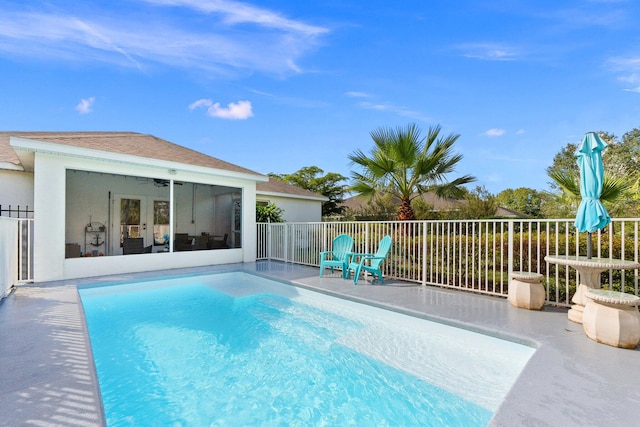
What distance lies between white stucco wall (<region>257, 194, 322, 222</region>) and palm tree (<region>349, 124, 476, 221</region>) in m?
6.13

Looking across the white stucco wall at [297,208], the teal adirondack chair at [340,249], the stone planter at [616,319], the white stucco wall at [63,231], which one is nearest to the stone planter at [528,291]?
the stone planter at [616,319]

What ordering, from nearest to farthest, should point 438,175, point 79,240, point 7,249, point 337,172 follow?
point 7,249 < point 438,175 < point 79,240 < point 337,172

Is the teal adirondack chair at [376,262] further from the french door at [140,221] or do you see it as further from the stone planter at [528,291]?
the french door at [140,221]

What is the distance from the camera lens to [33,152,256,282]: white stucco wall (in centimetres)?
679

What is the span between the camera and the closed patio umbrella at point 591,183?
394 centimetres

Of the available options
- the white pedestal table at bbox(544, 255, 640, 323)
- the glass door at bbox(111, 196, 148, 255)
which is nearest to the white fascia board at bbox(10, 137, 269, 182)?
the glass door at bbox(111, 196, 148, 255)

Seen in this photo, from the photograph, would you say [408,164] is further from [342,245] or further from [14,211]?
[14,211]

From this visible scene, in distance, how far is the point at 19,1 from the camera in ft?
23.4

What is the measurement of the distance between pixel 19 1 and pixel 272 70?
726 cm

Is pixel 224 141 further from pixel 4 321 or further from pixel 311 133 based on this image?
pixel 4 321

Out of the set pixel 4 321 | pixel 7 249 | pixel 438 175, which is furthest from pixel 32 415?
pixel 438 175

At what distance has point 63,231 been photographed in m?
7.13

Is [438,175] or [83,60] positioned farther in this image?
[83,60]

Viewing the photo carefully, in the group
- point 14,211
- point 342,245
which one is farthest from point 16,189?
point 342,245
